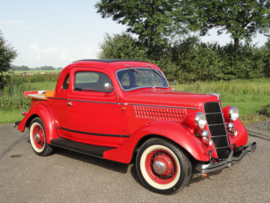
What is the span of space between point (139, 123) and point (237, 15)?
26.6m

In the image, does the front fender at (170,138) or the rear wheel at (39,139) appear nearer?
the front fender at (170,138)

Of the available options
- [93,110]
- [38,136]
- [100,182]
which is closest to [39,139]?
[38,136]

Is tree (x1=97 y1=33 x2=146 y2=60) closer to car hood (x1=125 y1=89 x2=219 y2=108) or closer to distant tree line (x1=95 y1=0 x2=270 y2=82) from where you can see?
distant tree line (x1=95 y1=0 x2=270 y2=82)

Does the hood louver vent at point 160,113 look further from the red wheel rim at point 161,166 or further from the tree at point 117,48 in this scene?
the tree at point 117,48

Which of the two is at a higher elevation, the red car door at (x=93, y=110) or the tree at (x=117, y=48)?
the tree at (x=117, y=48)

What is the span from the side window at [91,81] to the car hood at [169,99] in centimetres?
50

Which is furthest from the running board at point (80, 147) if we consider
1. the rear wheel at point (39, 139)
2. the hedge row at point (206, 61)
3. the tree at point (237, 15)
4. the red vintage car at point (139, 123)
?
the tree at point (237, 15)

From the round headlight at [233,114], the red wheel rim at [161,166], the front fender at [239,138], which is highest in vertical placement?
the round headlight at [233,114]

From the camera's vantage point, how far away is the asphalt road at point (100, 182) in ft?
11.2

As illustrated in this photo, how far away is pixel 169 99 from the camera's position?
3877 millimetres

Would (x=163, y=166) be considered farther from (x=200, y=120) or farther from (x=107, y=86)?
(x=107, y=86)

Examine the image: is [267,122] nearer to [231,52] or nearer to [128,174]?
[128,174]

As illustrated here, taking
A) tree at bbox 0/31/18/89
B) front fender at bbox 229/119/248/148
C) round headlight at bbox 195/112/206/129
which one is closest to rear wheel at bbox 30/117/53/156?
round headlight at bbox 195/112/206/129

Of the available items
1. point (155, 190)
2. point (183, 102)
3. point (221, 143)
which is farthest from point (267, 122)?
point (155, 190)
